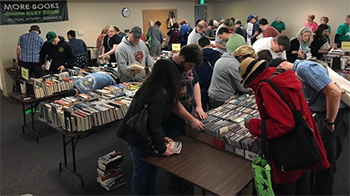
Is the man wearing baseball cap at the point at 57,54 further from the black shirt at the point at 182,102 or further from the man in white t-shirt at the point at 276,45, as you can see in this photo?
the black shirt at the point at 182,102

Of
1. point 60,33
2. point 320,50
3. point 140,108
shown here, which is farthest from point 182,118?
point 60,33

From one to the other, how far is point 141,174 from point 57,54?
4.22 m

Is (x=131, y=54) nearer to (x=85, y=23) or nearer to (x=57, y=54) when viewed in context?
(x=57, y=54)

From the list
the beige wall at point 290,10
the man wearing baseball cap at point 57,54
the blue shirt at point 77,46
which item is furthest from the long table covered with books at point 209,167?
the beige wall at point 290,10

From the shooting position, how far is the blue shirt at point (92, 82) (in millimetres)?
4211

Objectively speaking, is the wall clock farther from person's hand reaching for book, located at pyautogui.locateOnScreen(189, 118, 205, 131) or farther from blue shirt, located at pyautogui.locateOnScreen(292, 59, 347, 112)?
blue shirt, located at pyautogui.locateOnScreen(292, 59, 347, 112)

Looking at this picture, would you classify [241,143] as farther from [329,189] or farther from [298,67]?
[329,189]

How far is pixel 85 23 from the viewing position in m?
8.91

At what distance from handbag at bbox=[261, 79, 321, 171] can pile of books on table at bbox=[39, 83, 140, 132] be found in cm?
209

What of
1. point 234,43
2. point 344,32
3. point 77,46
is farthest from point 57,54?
point 344,32

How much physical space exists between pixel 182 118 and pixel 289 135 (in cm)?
92

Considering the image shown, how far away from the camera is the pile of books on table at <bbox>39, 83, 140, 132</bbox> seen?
3.22m

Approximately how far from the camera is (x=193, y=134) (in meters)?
2.50

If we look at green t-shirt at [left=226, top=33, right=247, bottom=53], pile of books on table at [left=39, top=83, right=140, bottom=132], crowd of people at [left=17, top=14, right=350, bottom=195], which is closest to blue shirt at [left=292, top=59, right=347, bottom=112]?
crowd of people at [left=17, top=14, right=350, bottom=195]
